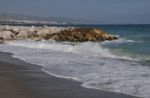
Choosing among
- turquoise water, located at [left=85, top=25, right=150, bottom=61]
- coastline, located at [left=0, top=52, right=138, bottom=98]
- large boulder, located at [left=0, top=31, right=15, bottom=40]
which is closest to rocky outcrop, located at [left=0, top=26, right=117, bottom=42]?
large boulder, located at [left=0, top=31, right=15, bottom=40]

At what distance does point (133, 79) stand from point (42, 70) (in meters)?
4.24

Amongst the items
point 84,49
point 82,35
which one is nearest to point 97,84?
point 84,49

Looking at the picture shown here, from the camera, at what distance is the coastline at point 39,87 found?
32.1 feet

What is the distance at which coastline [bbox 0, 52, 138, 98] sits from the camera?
32.1 ft

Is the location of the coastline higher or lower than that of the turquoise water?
higher

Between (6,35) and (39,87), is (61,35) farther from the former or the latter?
(39,87)

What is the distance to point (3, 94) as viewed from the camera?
9742 millimetres

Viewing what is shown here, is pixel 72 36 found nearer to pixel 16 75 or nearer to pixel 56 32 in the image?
pixel 56 32

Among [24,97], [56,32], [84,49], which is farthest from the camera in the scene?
[56,32]

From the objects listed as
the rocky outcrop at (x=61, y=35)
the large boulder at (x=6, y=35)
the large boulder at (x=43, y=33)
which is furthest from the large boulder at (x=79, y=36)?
the large boulder at (x=6, y=35)

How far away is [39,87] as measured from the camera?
35.9ft

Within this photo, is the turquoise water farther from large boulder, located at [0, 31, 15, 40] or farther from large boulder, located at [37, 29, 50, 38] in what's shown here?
large boulder, located at [0, 31, 15, 40]

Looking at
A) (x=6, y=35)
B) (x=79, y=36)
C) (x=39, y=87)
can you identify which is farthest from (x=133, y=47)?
(x=6, y=35)

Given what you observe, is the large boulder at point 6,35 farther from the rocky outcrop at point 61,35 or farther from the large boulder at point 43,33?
the large boulder at point 43,33
